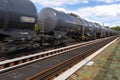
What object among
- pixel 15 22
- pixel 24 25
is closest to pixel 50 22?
pixel 24 25

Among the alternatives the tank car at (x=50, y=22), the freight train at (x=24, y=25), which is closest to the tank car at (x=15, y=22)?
the freight train at (x=24, y=25)

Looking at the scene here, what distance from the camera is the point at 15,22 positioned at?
1307cm

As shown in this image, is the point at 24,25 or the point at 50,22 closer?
the point at 24,25

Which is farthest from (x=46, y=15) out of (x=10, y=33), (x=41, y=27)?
(x=10, y=33)

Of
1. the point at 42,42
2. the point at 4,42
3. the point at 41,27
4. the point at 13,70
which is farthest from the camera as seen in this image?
the point at 41,27

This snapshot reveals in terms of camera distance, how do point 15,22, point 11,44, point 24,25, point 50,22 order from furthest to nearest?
point 50,22, point 24,25, point 15,22, point 11,44

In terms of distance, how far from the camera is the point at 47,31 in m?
20.2

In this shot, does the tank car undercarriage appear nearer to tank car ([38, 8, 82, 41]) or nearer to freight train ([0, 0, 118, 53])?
freight train ([0, 0, 118, 53])

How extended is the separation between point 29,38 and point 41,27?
16.0 ft

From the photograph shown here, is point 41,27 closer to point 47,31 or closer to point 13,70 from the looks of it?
point 47,31

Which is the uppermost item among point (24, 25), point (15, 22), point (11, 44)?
point (15, 22)

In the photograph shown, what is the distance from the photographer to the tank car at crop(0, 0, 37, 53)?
12016 mm

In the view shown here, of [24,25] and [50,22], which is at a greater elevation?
[50,22]

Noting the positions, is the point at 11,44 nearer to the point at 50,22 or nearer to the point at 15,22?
the point at 15,22
